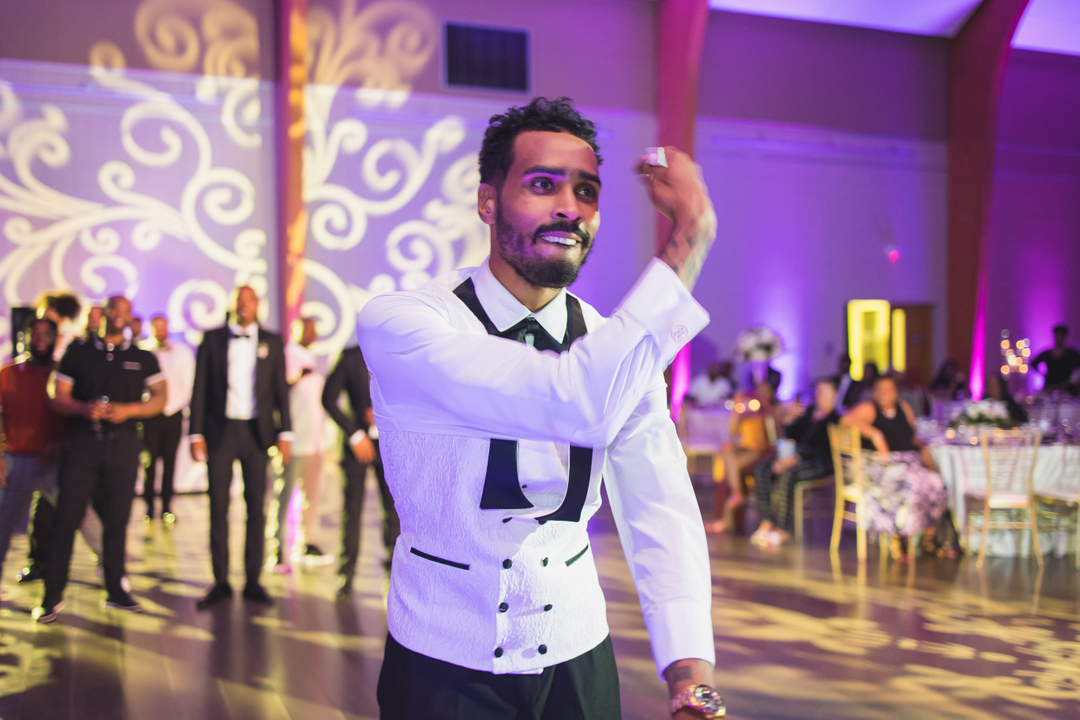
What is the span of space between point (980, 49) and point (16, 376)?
11885mm

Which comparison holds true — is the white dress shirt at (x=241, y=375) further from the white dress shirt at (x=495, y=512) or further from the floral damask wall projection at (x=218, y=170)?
the floral damask wall projection at (x=218, y=170)

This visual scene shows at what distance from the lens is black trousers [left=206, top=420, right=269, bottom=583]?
4438mm

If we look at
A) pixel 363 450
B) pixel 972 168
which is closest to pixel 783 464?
pixel 363 450

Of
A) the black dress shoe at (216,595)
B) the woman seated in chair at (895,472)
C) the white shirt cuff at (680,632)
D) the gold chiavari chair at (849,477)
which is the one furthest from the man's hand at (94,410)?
the woman seated in chair at (895,472)

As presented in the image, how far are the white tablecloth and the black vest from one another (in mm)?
5378

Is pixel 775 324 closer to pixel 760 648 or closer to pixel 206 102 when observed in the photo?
pixel 206 102

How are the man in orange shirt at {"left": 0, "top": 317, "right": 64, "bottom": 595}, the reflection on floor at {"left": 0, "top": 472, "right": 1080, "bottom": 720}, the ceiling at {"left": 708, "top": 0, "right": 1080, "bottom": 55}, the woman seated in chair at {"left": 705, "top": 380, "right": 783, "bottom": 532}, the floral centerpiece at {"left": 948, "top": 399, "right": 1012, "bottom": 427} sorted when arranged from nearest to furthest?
1. the reflection on floor at {"left": 0, "top": 472, "right": 1080, "bottom": 720}
2. the man in orange shirt at {"left": 0, "top": 317, "right": 64, "bottom": 595}
3. the floral centerpiece at {"left": 948, "top": 399, "right": 1012, "bottom": 427}
4. the woman seated in chair at {"left": 705, "top": 380, "right": 783, "bottom": 532}
5. the ceiling at {"left": 708, "top": 0, "right": 1080, "bottom": 55}

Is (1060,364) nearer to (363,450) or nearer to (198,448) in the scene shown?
(363,450)

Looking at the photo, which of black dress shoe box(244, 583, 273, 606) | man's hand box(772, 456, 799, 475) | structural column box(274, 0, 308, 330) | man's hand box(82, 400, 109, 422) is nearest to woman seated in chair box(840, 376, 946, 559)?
man's hand box(772, 456, 799, 475)

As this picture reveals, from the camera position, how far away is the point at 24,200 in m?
8.12

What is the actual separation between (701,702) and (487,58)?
9784 millimetres

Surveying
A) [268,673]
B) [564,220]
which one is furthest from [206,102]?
[564,220]

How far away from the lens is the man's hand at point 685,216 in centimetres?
91

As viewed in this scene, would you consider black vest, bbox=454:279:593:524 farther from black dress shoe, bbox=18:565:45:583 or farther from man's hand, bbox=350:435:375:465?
black dress shoe, bbox=18:565:45:583
